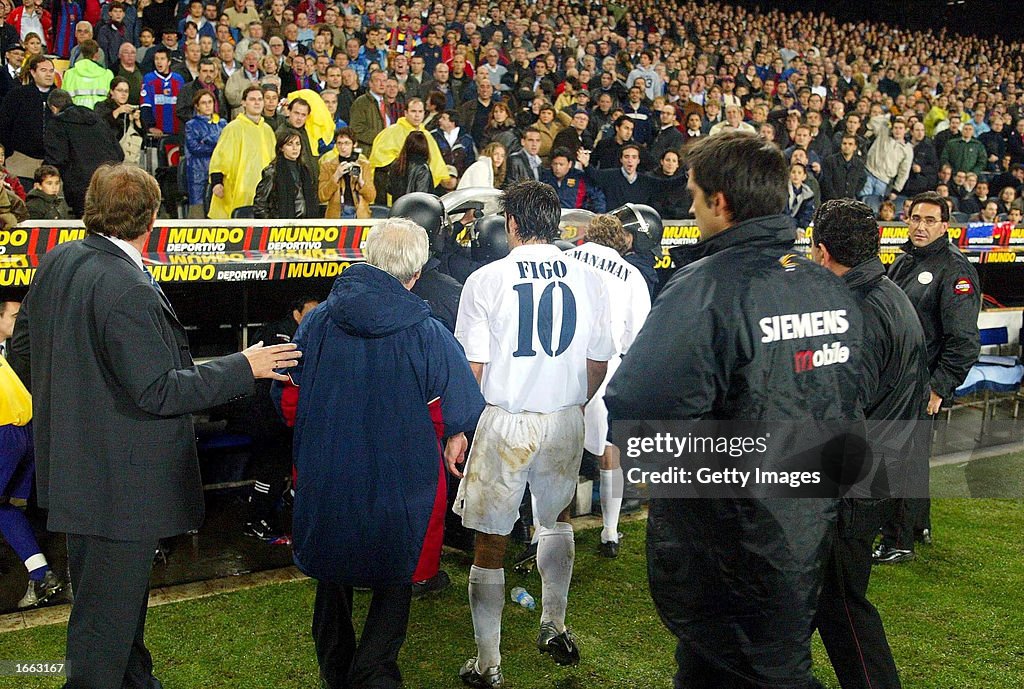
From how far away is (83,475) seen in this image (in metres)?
2.77

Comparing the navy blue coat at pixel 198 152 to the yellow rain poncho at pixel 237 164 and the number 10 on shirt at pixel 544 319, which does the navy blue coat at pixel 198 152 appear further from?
the number 10 on shirt at pixel 544 319

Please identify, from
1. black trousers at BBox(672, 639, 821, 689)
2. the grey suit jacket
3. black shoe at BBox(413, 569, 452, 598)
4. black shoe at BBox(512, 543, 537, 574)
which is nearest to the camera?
black trousers at BBox(672, 639, 821, 689)

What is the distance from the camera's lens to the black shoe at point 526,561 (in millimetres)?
4934

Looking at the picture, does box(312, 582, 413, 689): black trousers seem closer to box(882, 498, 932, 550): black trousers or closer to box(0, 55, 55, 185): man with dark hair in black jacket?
box(882, 498, 932, 550): black trousers

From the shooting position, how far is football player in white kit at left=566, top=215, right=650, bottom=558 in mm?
4980

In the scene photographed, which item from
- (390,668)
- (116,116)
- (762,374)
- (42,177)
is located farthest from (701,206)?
(116,116)

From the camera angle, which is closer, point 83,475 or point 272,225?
point 83,475

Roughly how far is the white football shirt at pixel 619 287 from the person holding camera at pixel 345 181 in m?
3.63

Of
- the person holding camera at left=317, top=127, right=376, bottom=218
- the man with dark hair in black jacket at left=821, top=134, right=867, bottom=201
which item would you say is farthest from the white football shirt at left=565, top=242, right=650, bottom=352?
the man with dark hair in black jacket at left=821, top=134, right=867, bottom=201

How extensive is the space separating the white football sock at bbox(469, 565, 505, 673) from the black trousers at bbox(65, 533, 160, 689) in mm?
1241

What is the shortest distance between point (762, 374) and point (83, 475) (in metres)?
1.92

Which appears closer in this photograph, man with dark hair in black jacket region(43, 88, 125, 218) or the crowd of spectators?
man with dark hair in black jacket region(43, 88, 125, 218)

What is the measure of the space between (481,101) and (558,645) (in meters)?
8.25

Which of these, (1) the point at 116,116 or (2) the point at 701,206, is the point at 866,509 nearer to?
(2) the point at 701,206
